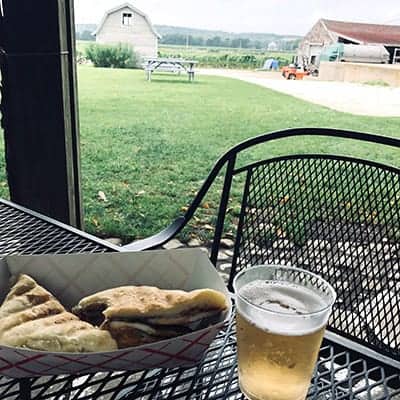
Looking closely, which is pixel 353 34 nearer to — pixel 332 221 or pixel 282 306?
pixel 332 221

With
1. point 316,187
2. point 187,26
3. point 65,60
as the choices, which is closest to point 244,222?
point 316,187

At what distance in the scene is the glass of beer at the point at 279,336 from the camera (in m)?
0.48

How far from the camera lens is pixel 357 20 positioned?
5.13 meters

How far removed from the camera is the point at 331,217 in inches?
39.7

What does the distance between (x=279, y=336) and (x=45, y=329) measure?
0.22 metres

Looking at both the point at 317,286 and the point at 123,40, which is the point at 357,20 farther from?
the point at 317,286

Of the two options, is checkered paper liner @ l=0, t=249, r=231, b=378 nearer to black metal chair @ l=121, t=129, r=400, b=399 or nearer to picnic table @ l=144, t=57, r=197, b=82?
black metal chair @ l=121, t=129, r=400, b=399

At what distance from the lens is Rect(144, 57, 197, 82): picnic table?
7.48 meters

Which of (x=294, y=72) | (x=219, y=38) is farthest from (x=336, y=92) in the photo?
(x=219, y=38)

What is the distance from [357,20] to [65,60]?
4.34 metres

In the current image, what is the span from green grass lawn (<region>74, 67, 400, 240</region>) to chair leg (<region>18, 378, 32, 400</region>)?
78.8 inches

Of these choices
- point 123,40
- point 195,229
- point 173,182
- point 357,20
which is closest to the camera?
point 195,229

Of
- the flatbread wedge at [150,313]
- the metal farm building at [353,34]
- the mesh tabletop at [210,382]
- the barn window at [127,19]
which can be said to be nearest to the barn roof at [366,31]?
the metal farm building at [353,34]

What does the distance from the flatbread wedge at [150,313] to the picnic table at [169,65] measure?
716 centimetres
